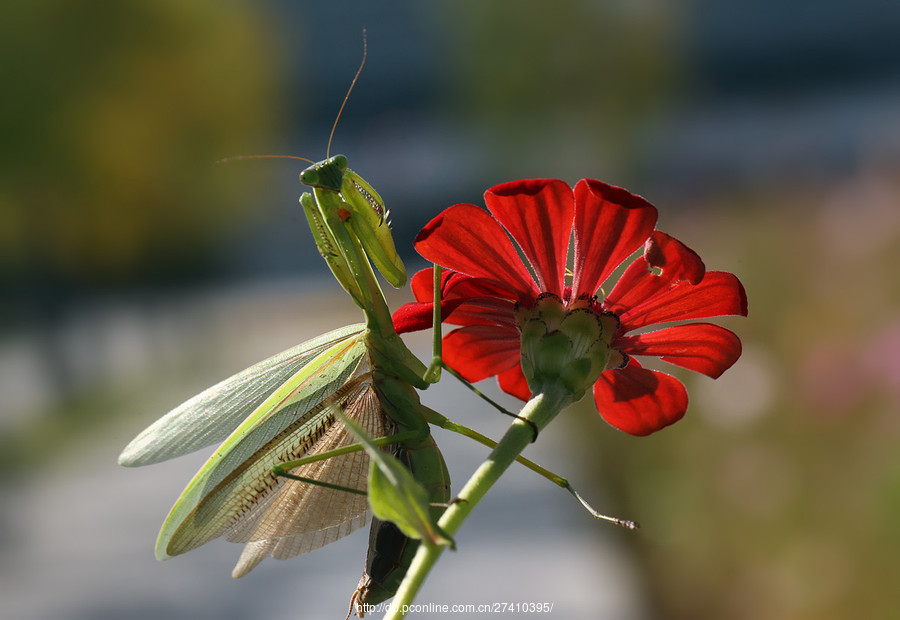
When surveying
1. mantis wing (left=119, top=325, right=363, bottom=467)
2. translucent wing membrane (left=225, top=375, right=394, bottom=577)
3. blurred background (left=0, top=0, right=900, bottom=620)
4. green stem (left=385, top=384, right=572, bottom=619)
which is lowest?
blurred background (left=0, top=0, right=900, bottom=620)

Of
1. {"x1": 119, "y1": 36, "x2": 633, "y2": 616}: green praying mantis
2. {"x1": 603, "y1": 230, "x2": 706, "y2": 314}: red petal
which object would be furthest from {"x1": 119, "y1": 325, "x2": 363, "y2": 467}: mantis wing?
{"x1": 603, "y1": 230, "x2": 706, "y2": 314}: red petal

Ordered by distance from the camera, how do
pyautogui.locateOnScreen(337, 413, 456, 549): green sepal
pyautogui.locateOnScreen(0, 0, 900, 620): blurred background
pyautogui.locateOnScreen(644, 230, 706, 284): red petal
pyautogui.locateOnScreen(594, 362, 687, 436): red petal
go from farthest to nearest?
pyautogui.locateOnScreen(0, 0, 900, 620): blurred background
pyautogui.locateOnScreen(594, 362, 687, 436): red petal
pyautogui.locateOnScreen(644, 230, 706, 284): red petal
pyautogui.locateOnScreen(337, 413, 456, 549): green sepal

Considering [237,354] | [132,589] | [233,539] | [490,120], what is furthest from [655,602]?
[237,354]

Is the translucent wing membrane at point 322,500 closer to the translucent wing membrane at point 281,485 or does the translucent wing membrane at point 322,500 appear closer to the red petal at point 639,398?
the translucent wing membrane at point 281,485

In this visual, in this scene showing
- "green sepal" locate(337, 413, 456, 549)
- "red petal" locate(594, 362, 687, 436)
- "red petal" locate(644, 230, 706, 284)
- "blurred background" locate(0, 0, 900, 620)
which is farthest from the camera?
"blurred background" locate(0, 0, 900, 620)

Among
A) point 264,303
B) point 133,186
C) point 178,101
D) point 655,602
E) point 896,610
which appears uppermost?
point 178,101

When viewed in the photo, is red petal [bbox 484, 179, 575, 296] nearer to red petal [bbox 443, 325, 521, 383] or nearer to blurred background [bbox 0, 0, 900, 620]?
red petal [bbox 443, 325, 521, 383]

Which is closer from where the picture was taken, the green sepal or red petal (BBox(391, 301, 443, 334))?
the green sepal

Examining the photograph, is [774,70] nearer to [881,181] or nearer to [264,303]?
[264,303]
